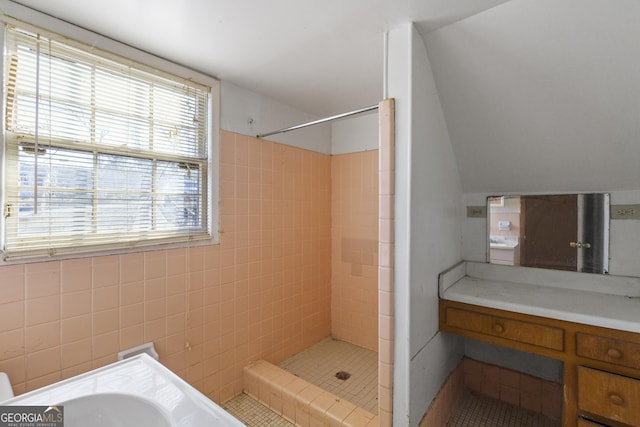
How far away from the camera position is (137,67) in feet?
5.11

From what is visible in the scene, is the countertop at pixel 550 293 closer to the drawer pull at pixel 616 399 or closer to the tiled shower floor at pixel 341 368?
the drawer pull at pixel 616 399

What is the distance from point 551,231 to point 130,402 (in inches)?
86.5

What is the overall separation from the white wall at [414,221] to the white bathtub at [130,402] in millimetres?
892

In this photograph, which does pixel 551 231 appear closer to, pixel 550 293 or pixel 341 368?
pixel 550 293

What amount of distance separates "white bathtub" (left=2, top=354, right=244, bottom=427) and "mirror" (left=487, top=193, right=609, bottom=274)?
1.90m

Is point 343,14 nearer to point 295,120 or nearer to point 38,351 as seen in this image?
point 295,120

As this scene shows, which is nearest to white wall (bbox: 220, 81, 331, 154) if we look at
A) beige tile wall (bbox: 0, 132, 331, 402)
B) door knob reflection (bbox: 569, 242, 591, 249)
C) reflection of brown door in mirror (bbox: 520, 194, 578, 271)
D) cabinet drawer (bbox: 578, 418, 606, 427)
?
beige tile wall (bbox: 0, 132, 331, 402)

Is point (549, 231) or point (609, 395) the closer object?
point (609, 395)

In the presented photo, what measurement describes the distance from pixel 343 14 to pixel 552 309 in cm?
164

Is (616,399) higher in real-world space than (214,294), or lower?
lower

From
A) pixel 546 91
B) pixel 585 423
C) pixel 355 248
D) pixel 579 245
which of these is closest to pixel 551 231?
pixel 579 245

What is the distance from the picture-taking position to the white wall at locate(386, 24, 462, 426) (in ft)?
4.33

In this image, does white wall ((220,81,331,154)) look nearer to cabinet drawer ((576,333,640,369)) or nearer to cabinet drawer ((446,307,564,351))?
cabinet drawer ((446,307,564,351))

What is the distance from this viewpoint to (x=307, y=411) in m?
1.70
